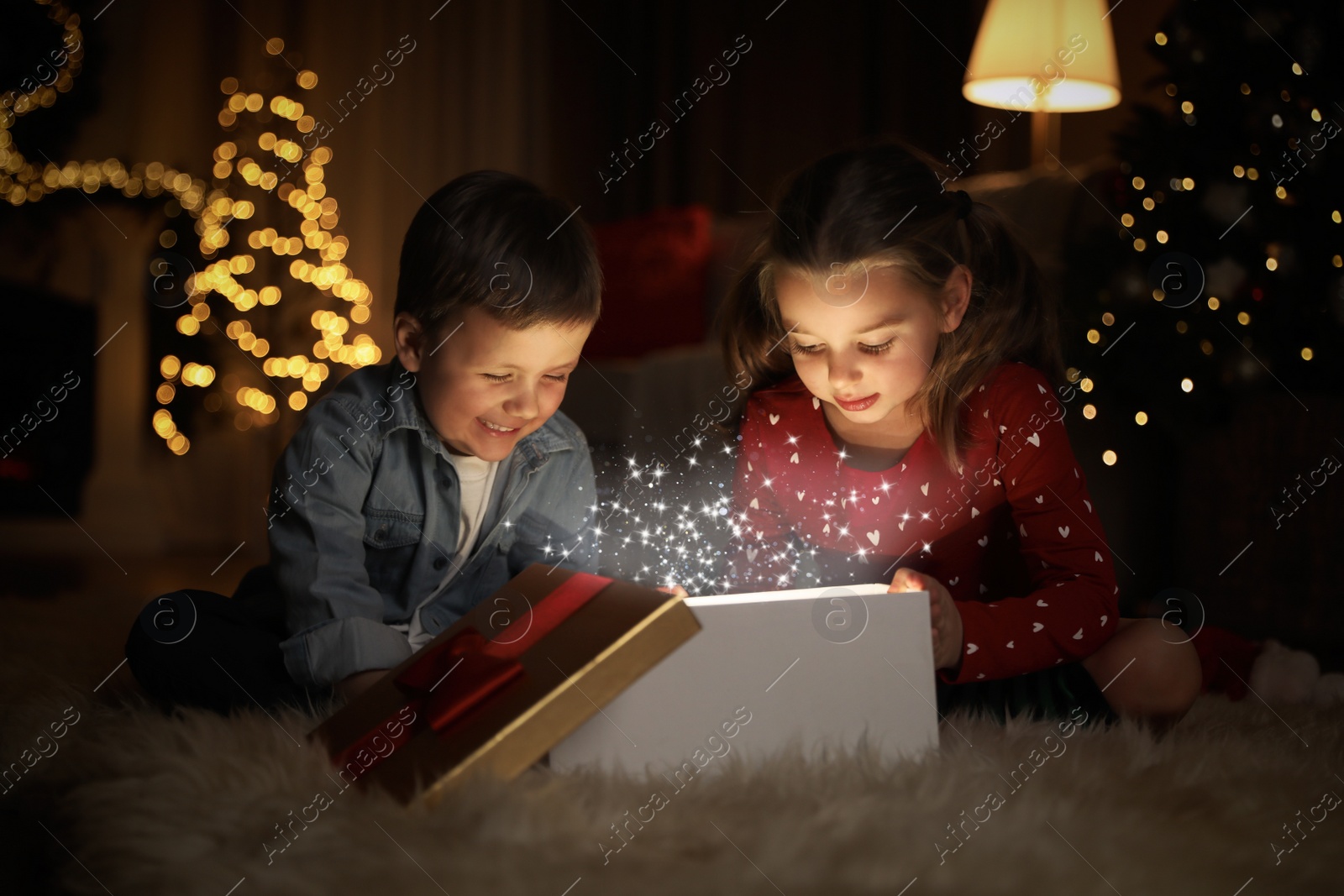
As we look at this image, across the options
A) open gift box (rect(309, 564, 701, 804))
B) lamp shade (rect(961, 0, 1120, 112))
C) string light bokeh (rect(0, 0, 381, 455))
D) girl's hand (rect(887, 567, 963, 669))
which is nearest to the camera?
open gift box (rect(309, 564, 701, 804))

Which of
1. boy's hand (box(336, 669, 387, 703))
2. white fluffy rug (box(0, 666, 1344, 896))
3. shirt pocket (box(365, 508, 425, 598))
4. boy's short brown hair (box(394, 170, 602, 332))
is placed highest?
boy's short brown hair (box(394, 170, 602, 332))

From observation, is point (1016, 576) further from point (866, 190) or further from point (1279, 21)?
point (1279, 21)

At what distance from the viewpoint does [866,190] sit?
3.52 feet

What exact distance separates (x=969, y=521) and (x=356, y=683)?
0.65m

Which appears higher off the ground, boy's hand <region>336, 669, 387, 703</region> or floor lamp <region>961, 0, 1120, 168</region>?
floor lamp <region>961, 0, 1120, 168</region>

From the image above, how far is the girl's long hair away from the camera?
1065mm

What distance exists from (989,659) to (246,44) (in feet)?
9.45

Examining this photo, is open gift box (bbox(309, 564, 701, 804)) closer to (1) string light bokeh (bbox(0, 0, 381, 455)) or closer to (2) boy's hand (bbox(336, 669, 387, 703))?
(2) boy's hand (bbox(336, 669, 387, 703))

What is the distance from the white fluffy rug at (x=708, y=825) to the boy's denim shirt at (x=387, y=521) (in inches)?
5.0

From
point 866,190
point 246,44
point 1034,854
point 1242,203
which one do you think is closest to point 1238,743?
point 1034,854

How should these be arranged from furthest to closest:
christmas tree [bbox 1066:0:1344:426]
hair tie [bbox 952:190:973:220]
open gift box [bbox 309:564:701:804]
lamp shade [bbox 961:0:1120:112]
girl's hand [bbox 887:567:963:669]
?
lamp shade [bbox 961:0:1120:112] → christmas tree [bbox 1066:0:1344:426] → hair tie [bbox 952:190:973:220] → girl's hand [bbox 887:567:963:669] → open gift box [bbox 309:564:701:804]

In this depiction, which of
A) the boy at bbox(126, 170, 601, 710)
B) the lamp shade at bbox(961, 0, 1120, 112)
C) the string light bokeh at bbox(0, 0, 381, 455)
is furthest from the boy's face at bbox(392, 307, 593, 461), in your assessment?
the lamp shade at bbox(961, 0, 1120, 112)

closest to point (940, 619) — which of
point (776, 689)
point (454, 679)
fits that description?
point (776, 689)

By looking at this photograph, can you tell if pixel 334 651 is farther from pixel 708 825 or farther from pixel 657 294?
pixel 657 294
